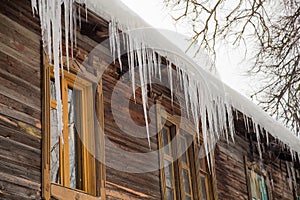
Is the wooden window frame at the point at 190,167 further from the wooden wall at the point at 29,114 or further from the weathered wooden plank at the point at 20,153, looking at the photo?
the weathered wooden plank at the point at 20,153

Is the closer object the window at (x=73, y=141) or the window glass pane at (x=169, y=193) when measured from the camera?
the window at (x=73, y=141)

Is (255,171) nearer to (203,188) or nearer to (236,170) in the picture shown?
(236,170)

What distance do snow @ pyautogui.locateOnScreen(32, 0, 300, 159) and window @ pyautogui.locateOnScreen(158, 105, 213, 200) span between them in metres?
0.31

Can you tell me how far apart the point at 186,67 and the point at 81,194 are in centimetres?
260

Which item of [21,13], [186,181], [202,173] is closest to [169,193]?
[186,181]

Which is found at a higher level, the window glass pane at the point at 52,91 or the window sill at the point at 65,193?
the window glass pane at the point at 52,91

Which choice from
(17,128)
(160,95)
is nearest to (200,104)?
(160,95)

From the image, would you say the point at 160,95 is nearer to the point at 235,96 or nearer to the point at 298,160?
the point at 235,96

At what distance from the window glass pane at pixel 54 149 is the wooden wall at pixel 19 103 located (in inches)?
11.1

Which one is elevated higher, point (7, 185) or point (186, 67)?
point (186, 67)

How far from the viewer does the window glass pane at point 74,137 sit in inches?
245

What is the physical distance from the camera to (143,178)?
23.7 feet

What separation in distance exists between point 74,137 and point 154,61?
5.09 ft

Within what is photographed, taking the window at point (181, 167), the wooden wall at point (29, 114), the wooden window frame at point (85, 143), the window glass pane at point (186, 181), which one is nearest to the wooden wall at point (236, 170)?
the window at point (181, 167)
